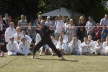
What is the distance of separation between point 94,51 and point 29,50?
10.9 feet

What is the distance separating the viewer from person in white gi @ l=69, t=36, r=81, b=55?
840 inches

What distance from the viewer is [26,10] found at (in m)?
37.5

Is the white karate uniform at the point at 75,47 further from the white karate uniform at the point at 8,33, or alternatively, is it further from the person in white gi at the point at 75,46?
the white karate uniform at the point at 8,33

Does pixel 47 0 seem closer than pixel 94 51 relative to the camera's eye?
No

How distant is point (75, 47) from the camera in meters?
21.4

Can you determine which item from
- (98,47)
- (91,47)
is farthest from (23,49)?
(98,47)

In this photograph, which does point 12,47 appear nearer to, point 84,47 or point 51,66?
point 84,47

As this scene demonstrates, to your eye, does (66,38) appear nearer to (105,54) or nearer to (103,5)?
(105,54)

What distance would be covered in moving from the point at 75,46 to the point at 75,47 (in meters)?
0.06

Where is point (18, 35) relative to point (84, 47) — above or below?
above

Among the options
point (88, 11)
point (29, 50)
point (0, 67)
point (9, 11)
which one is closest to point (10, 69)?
point (0, 67)

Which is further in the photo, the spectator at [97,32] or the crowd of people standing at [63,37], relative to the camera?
the spectator at [97,32]

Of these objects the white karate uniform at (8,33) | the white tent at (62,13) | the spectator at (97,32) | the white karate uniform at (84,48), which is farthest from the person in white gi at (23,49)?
the white tent at (62,13)

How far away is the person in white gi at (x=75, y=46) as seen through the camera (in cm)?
2133
